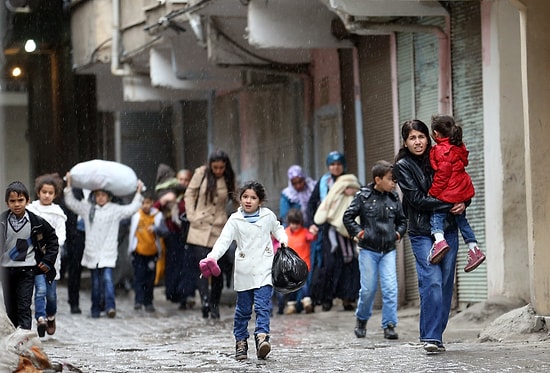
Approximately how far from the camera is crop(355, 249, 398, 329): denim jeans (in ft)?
41.6

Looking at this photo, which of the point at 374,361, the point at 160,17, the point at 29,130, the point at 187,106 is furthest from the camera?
the point at 29,130

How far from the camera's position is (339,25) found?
709 inches

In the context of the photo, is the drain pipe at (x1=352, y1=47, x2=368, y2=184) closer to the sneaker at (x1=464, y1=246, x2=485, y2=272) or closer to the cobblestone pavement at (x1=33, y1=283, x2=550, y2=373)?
the cobblestone pavement at (x1=33, y1=283, x2=550, y2=373)

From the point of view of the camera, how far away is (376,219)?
41.8 ft

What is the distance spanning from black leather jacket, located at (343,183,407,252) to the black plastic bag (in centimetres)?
204

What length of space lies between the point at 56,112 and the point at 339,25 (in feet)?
40.4

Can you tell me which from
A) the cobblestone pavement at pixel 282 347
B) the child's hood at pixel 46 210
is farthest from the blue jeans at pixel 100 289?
the child's hood at pixel 46 210

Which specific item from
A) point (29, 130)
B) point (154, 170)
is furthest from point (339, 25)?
point (29, 130)

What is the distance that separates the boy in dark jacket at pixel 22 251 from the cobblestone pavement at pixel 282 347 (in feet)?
1.87

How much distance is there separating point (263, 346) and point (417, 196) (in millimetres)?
1581

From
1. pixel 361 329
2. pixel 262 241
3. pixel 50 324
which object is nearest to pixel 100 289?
pixel 50 324

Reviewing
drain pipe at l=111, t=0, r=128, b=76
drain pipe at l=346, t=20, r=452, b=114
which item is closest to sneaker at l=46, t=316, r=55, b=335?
drain pipe at l=346, t=20, r=452, b=114

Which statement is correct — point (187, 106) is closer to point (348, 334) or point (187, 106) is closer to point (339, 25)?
point (339, 25)

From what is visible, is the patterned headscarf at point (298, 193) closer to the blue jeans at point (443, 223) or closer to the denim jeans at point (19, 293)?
the denim jeans at point (19, 293)
